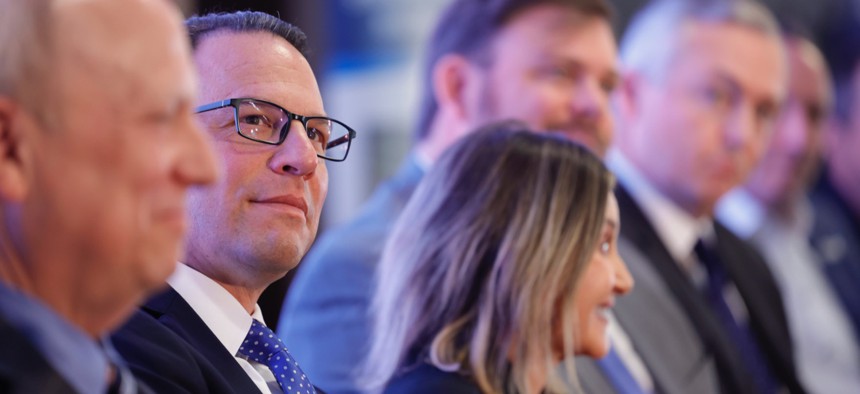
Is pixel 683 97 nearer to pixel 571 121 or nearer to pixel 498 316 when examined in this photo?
pixel 571 121

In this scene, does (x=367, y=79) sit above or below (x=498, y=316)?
below

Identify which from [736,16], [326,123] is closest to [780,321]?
[736,16]

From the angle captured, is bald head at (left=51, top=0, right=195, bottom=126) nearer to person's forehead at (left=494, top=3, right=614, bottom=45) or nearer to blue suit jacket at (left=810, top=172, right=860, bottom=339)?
person's forehead at (left=494, top=3, right=614, bottom=45)

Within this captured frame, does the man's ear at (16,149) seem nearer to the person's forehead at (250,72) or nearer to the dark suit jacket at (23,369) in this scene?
the dark suit jacket at (23,369)

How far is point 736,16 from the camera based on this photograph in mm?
3189

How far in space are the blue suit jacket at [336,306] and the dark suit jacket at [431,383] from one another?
0.33 meters

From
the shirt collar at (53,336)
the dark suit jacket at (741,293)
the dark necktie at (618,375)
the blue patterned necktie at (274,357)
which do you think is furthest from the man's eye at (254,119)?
the dark suit jacket at (741,293)

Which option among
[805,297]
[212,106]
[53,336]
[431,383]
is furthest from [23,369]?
[805,297]

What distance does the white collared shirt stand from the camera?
139 centimetres

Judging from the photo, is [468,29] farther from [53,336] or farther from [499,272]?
[53,336]

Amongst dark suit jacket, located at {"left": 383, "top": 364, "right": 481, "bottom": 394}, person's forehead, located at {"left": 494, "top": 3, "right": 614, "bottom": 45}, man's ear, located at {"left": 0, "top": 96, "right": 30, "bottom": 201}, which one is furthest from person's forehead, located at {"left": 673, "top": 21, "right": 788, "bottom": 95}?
man's ear, located at {"left": 0, "top": 96, "right": 30, "bottom": 201}

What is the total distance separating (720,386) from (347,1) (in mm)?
1760

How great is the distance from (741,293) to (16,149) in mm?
2464

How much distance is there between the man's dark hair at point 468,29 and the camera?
2.58 meters
